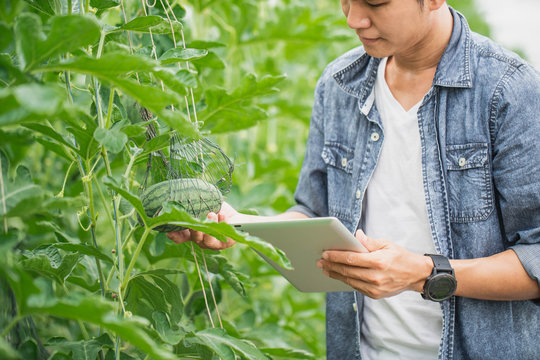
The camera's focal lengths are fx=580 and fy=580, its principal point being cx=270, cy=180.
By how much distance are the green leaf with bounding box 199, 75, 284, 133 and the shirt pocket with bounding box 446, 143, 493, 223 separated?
59 centimetres

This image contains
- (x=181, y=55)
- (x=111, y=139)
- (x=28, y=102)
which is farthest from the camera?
(x=181, y=55)

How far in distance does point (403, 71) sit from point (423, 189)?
40 cm

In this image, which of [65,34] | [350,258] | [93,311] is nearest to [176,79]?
A: [65,34]

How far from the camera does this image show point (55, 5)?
1.40 m

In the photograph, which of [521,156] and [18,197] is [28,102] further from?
[521,156]

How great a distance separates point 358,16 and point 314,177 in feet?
2.13

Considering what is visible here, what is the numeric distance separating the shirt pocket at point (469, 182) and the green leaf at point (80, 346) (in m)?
1.06

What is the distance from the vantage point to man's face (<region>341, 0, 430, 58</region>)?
1.61m

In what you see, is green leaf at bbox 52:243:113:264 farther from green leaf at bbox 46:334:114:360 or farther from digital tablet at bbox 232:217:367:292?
digital tablet at bbox 232:217:367:292

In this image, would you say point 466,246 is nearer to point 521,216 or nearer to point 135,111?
point 521,216

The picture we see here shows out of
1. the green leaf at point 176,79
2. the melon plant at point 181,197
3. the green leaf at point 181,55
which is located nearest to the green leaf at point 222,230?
the melon plant at point 181,197

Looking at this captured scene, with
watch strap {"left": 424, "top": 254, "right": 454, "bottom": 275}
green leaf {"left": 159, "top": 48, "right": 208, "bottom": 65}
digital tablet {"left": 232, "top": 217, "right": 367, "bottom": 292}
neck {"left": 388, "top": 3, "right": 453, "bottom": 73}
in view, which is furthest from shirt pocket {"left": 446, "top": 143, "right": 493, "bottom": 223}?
green leaf {"left": 159, "top": 48, "right": 208, "bottom": 65}

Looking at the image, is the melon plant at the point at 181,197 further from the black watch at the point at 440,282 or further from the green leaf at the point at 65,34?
the black watch at the point at 440,282

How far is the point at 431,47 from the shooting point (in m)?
1.81
